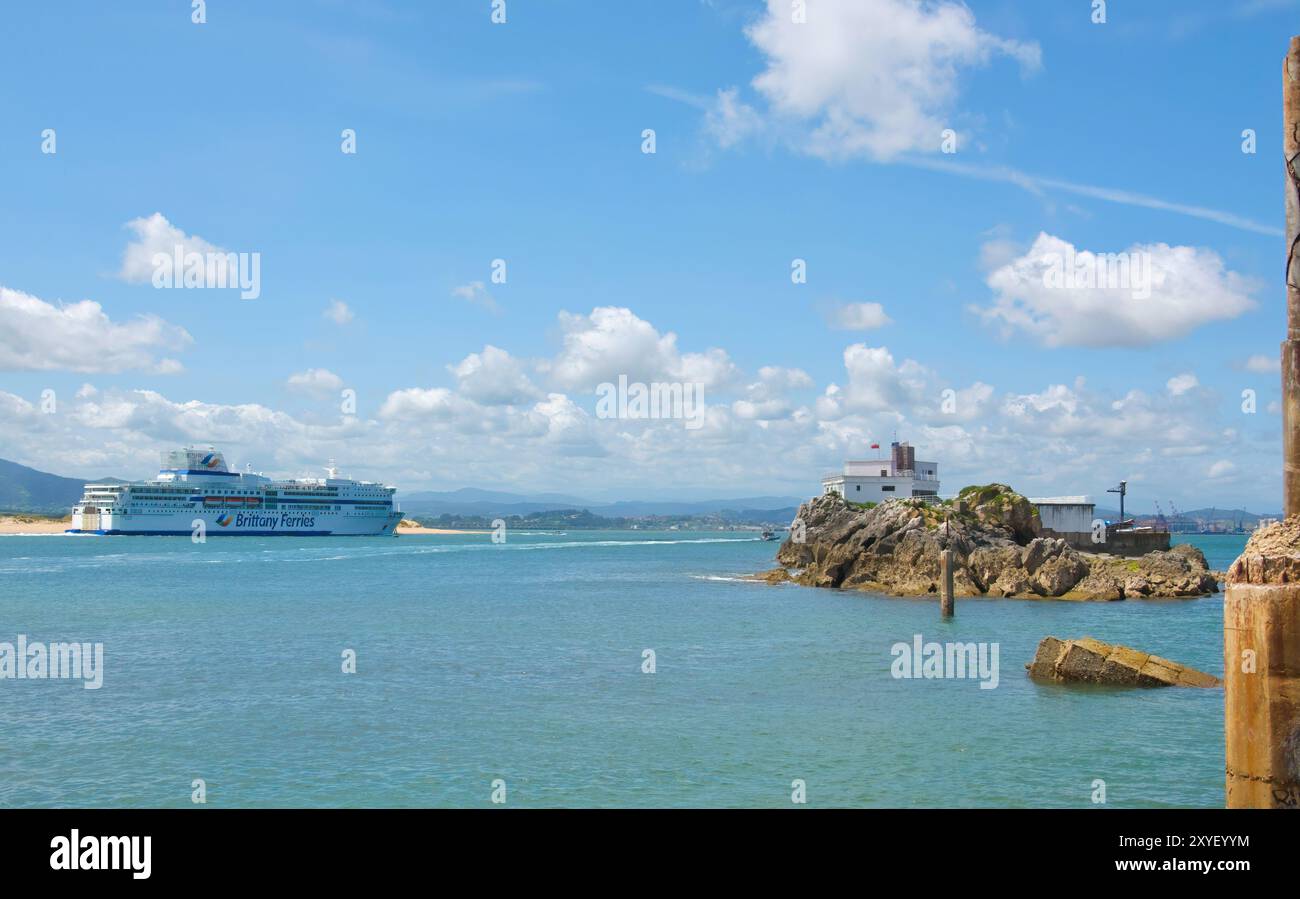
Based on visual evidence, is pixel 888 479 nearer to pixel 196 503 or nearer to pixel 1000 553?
pixel 1000 553

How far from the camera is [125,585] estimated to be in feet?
261

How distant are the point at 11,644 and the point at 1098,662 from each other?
45231 mm

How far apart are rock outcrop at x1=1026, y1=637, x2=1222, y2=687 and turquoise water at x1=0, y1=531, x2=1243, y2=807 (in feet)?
2.84

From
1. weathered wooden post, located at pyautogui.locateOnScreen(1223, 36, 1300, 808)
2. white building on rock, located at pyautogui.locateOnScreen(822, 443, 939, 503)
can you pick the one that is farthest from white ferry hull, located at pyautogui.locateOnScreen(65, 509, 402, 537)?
weathered wooden post, located at pyautogui.locateOnScreen(1223, 36, 1300, 808)

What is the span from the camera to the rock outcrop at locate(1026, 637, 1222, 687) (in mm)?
31406

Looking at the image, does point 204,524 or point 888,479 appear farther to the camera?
point 204,524

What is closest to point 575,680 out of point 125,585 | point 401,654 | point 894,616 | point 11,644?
point 401,654

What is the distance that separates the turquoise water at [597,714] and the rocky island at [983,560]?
5879mm

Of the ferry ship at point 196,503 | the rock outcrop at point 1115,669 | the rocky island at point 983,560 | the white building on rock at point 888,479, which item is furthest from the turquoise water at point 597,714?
the ferry ship at point 196,503

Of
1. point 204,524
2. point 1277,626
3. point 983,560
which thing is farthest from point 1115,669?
point 204,524

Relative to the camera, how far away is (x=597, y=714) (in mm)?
28688

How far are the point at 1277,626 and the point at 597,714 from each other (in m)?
22.5

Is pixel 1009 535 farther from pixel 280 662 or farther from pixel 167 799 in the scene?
pixel 167 799

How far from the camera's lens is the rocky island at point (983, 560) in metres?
64.2
